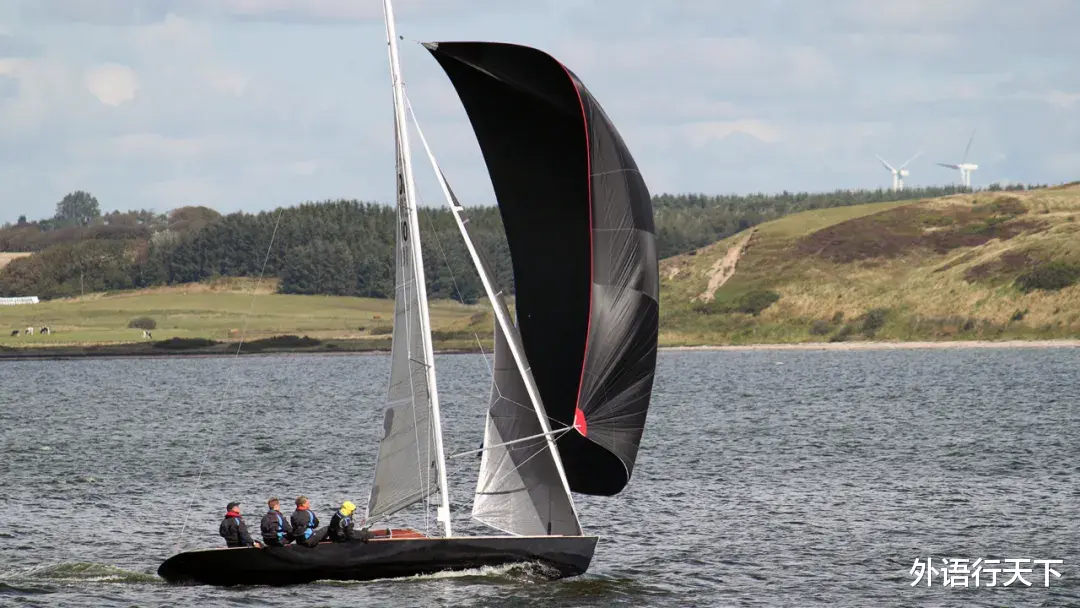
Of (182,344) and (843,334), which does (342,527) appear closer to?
(843,334)

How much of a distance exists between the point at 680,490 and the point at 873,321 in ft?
393

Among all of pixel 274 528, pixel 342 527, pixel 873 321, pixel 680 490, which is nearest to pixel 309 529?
pixel 274 528

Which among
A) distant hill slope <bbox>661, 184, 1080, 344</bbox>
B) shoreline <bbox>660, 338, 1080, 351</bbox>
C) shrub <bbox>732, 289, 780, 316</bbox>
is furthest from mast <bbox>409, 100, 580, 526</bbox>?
shrub <bbox>732, 289, 780, 316</bbox>

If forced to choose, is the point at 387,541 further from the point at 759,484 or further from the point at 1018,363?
the point at 1018,363

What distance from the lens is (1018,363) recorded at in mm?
124250

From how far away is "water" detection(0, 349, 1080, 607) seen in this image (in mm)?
32719

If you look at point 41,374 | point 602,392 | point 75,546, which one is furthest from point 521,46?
point 41,374

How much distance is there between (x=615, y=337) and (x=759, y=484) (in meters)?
22.7

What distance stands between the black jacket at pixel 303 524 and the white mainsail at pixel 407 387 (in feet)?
5.02

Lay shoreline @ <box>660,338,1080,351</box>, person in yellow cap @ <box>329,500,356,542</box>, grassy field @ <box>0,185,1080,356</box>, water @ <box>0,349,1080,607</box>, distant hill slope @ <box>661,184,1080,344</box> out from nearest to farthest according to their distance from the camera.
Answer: person in yellow cap @ <box>329,500,356,542</box> < water @ <box>0,349,1080,607</box> < shoreline @ <box>660,338,1080,351</box> < distant hill slope @ <box>661,184,1080,344</box> < grassy field @ <box>0,185,1080,356</box>

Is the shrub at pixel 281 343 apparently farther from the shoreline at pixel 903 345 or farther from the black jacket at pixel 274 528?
the black jacket at pixel 274 528

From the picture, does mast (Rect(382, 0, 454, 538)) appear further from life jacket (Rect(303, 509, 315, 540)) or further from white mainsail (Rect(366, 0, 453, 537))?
life jacket (Rect(303, 509, 315, 540))

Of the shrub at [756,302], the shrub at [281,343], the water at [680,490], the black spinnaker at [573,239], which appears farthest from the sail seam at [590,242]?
the shrub at [281,343]

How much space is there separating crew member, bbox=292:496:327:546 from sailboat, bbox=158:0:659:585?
Result: 7.7 inches
